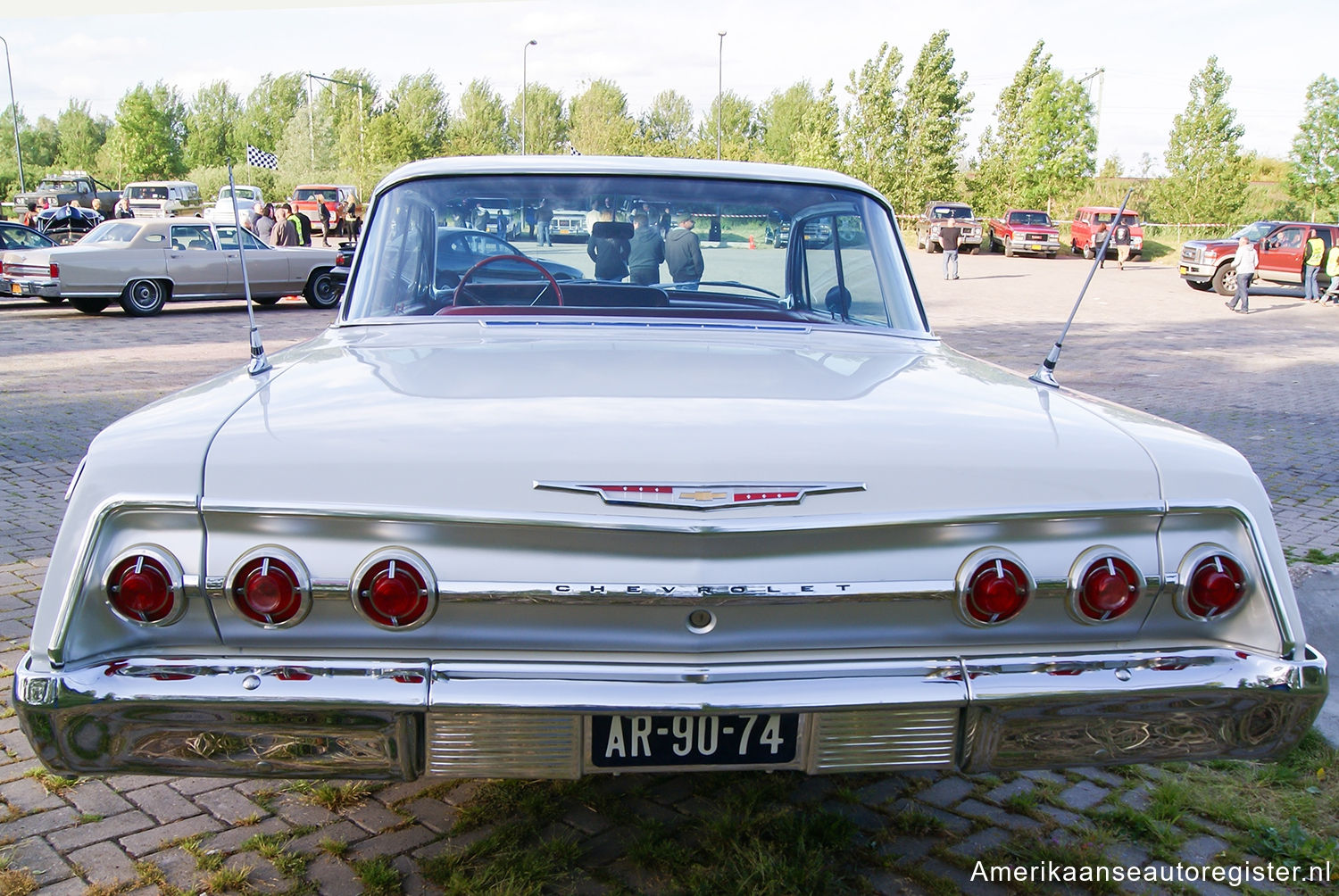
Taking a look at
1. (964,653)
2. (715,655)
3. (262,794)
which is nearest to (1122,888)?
(964,653)

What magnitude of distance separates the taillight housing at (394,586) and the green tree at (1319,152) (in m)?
47.9

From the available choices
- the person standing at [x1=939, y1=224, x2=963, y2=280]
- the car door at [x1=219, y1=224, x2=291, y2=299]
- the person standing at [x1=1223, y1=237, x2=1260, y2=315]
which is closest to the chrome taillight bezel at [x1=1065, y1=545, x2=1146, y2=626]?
the car door at [x1=219, y1=224, x2=291, y2=299]

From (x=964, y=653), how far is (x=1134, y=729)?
0.37 m

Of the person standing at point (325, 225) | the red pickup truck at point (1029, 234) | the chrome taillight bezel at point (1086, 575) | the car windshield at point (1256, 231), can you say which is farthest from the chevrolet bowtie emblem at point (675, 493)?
the red pickup truck at point (1029, 234)

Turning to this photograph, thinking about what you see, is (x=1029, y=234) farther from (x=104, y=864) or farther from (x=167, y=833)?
(x=104, y=864)

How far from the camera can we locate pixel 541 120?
83.9 metres

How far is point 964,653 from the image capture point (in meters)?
2.14

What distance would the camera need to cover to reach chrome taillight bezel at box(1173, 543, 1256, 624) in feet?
7.06

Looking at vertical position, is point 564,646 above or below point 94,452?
below

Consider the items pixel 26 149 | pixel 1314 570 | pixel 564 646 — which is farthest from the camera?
pixel 26 149

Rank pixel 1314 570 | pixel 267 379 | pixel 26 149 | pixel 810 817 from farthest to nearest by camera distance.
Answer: pixel 26 149, pixel 1314 570, pixel 810 817, pixel 267 379

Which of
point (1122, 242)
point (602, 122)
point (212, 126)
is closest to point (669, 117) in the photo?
point (602, 122)

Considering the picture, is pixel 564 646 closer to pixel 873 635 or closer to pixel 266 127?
pixel 873 635

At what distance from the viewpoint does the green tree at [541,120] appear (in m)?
82.2
